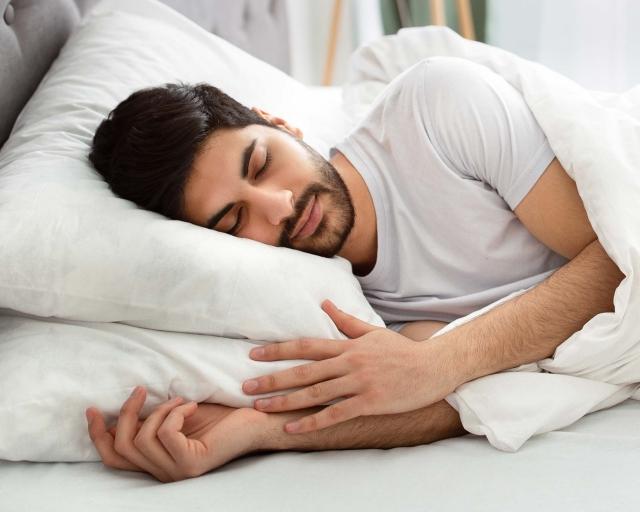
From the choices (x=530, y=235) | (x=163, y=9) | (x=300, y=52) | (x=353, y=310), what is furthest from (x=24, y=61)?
(x=300, y=52)

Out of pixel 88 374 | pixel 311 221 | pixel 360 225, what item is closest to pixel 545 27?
pixel 360 225

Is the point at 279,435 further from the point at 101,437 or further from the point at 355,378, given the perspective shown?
the point at 101,437

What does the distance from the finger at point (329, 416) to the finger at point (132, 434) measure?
183 mm

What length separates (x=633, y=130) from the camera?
125cm

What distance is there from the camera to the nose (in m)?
1.27

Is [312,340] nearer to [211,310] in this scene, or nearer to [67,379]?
[211,310]

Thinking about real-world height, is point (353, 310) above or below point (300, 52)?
above

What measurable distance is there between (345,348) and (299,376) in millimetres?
77

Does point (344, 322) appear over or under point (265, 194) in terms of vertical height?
under

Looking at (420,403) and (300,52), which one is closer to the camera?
(420,403)

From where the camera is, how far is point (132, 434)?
1.04 meters

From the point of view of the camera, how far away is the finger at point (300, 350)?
111 cm

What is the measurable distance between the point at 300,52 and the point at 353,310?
99.1 inches

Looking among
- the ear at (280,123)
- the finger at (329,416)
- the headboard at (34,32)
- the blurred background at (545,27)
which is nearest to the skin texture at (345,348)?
the finger at (329,416)
